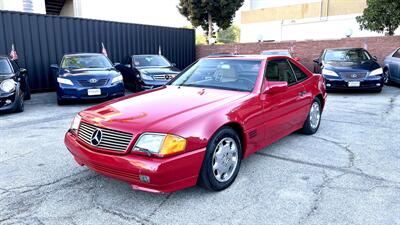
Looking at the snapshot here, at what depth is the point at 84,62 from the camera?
9.29 metres

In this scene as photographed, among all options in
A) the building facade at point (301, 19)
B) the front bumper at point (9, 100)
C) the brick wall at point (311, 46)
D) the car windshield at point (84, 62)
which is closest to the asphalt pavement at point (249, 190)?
the front bumper at point (9, 100)

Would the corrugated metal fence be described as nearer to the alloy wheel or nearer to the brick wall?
the brick wall

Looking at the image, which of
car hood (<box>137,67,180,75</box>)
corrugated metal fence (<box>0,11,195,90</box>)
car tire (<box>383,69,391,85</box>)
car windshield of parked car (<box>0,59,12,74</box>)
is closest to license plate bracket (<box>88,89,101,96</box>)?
car windshield of parked car (<box>0,59,12,74</box>)

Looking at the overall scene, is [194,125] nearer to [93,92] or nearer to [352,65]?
[93,92]

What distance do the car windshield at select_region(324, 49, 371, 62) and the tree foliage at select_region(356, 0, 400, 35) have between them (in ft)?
12.1

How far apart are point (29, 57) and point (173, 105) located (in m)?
9.50

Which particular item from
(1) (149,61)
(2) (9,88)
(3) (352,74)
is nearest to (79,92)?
(2) (9,88)

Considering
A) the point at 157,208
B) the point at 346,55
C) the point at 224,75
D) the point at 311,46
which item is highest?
the point at 311,46

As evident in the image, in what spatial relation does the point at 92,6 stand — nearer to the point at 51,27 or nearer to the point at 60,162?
the point at 51,27

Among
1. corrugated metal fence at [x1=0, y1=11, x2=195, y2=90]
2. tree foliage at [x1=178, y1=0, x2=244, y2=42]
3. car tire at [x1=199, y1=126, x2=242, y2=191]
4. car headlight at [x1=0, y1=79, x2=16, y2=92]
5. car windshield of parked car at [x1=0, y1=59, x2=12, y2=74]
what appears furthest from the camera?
tree foliage at [x1=178, y1=0, x2=244, y2=42]

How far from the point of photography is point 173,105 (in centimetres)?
323

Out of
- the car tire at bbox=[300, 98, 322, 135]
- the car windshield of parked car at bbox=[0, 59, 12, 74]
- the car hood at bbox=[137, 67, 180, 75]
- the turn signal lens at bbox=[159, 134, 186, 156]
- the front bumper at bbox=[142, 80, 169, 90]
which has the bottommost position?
the car tire at bbox=[300, 98, 322, 135]

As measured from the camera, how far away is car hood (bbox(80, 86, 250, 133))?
2.80m

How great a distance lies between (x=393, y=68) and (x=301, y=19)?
25525 mm
